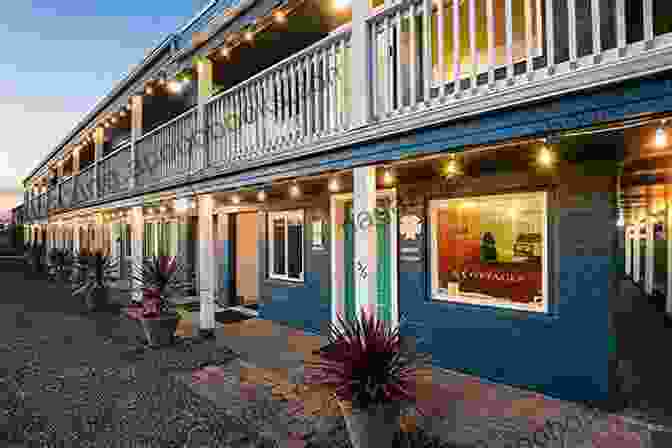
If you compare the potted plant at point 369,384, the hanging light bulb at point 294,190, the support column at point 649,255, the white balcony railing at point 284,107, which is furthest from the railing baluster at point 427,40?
the support column at point 649,255

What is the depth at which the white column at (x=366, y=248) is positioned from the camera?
386 centimetres

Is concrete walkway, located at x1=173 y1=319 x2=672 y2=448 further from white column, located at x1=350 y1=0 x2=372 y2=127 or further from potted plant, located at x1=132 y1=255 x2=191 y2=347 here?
white column, located at x1=350 y1=0 x2=372 y2=127

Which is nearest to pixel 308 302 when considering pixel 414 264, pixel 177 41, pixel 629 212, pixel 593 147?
pixel 414 264

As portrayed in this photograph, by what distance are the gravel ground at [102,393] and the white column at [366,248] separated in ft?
5.48

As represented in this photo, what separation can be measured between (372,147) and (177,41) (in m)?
5.76

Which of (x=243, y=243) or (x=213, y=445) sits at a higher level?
(x=243, y=243)

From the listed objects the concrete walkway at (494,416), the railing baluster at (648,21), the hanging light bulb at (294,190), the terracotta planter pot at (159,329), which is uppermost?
the railing baluster at (648,21)

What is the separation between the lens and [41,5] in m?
24.5

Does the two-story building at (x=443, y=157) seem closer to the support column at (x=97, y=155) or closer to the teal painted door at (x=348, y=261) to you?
the teal painted door at (x=348, y=261)

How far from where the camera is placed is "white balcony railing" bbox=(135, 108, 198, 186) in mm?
7246

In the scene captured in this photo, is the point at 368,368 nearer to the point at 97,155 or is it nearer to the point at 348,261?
the point at 348,261

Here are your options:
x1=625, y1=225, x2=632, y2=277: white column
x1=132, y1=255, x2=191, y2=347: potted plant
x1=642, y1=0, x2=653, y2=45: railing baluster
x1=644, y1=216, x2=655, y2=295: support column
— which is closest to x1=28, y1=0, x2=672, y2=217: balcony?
x1=642, y1=0, x2=653, y2=45: railing baluster

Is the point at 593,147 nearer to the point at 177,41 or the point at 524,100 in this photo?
the point at 524,100

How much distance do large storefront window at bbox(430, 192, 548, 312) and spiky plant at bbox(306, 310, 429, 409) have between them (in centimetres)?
208
